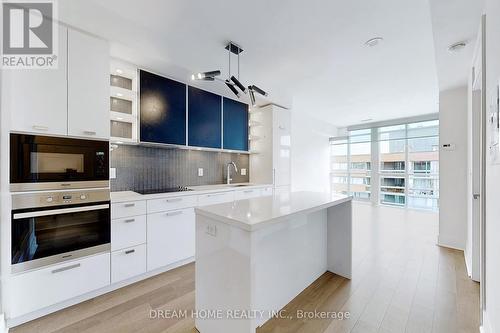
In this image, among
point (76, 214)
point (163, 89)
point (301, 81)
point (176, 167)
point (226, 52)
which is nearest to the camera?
point (76, 214)

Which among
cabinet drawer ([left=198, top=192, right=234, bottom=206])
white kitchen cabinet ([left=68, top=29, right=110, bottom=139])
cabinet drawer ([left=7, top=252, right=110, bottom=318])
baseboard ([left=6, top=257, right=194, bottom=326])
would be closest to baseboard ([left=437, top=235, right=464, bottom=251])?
cabinet drawer ([left=198, top=192, right=234, bottom=206])

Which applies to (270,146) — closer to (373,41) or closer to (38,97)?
(373,41)

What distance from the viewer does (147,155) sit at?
111 inches

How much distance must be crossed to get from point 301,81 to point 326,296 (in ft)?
9.98

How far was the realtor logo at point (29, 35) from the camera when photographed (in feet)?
5.23

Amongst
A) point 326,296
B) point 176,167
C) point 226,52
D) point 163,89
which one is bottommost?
point 326,296

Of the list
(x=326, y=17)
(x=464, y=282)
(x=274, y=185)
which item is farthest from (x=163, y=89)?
(x=464, y=282)

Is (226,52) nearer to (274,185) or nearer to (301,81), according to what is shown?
(301,81)

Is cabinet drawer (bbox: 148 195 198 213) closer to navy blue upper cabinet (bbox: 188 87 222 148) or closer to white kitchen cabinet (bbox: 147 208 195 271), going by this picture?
white kitchen cabinet (bbox: 147 208 195 271)

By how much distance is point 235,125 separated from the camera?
3.71m

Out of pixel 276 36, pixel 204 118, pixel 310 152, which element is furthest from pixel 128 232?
pixel 310 152

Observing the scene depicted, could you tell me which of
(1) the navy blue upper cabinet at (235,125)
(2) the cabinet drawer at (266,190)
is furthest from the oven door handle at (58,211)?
(2) the cabinet drawer at (266,190)

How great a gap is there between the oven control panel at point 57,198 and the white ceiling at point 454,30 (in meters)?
3.16

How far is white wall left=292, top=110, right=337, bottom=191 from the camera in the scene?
5.58 meters
